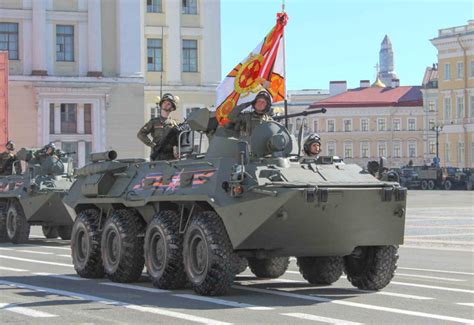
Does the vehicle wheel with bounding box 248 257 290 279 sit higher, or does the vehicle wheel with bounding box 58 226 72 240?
the vehicle wheel with bounding box 58 226 72 240

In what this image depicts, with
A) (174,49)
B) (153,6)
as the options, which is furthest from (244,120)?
(153,6)

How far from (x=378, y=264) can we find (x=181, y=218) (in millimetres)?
2507

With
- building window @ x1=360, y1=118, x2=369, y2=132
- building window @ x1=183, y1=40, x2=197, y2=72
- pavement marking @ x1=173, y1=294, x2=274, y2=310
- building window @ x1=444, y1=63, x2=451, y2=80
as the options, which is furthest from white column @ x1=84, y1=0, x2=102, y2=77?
building window @ x1=360, y1=118, x2=369, y2=132

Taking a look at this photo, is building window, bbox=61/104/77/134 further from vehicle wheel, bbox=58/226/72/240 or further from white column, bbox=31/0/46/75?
vehicle wheel, bbox=58/226/72/240

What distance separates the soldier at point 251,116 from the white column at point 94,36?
1876 inches

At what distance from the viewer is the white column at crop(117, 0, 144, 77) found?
61094 millimetres

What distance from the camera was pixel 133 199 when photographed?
1506 cm

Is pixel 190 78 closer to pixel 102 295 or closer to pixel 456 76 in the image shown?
pixel 456 76

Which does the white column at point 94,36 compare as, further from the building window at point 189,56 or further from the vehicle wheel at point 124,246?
the vehicle wheel at point 124,246

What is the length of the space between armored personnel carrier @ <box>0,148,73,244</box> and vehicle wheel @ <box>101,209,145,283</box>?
9.58m

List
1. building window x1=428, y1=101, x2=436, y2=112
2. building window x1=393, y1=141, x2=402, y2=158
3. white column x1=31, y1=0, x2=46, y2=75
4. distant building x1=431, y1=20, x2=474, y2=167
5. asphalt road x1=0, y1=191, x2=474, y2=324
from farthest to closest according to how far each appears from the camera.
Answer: building window x1=393, y1=141, x2=402, y2=158 < building window x1=428, y1=101, x2=436, y2=112 < distant building x1=431, y1=20, x2=474, y2=167 < white column x1=31, y1=0, x2=46, y2=75 < asphalt road x1=0, y1=191, x2=474, y2=324

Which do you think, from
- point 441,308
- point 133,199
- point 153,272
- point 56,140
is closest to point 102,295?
point 153,272

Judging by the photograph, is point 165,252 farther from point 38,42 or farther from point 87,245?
point 38,42

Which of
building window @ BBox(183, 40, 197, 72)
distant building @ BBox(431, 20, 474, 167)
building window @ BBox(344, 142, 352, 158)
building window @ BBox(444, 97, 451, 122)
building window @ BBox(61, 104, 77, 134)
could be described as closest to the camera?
building window @ BBox(61, 104, 77, 134)
